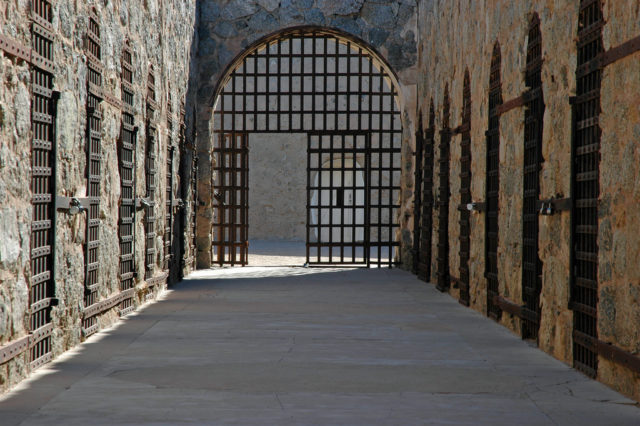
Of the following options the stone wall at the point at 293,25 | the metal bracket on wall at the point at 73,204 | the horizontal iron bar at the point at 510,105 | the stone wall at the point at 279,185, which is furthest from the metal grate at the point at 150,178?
the stone wall at the point at 279,185

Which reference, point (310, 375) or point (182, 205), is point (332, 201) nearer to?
point (182, 205)

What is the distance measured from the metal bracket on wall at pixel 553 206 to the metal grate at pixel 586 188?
0.48ft

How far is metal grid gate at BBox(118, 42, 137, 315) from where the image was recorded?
7.71 metres

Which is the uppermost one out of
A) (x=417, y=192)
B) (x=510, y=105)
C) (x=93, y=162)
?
(x=510, y=105)

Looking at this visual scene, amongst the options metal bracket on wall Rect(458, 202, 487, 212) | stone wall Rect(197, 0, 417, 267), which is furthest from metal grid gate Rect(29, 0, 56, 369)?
stone wall Rect(197, 0, 417, 267)

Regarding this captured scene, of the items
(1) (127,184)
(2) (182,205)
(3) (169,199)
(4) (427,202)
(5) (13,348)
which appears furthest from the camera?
(4) (427,202)

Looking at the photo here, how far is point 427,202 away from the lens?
1205cm

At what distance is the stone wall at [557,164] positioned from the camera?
4445mm

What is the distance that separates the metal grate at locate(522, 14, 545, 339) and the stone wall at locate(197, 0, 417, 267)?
6928 mm

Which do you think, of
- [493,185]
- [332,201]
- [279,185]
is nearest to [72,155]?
[493,185]

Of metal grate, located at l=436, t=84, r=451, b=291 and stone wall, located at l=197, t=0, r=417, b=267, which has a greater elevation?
stone wall, located at l=197, t=0, r=417, b=267

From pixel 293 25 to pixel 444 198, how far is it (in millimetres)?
4381

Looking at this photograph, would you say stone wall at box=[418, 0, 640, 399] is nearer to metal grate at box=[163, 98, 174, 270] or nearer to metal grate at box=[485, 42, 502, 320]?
metal grate at box=[485, 42, 502, 320]

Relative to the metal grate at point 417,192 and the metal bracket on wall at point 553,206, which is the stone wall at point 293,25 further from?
the metal bracket on wall at point 553,206
